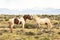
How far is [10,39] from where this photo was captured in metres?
23.5

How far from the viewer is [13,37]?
80.5ft

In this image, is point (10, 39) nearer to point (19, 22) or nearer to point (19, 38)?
point (19, 38)

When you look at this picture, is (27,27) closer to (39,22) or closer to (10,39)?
(39,22)

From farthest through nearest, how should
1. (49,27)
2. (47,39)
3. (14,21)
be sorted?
1. (49,27)
2. (14,21)
3. (47,39)

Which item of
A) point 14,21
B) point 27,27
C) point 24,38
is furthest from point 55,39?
point 27,27

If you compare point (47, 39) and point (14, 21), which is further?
point (14, 21)

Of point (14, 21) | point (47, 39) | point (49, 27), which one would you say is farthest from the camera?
point (49, 27)

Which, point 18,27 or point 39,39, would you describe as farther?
point 18,27

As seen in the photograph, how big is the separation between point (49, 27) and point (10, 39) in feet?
31.5

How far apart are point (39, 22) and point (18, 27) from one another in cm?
351

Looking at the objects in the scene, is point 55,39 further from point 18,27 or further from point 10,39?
point 18,27

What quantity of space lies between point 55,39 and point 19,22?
7.52 m

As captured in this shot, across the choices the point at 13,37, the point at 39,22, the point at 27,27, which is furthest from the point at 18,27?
the point at 13,37

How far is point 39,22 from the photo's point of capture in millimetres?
31359
